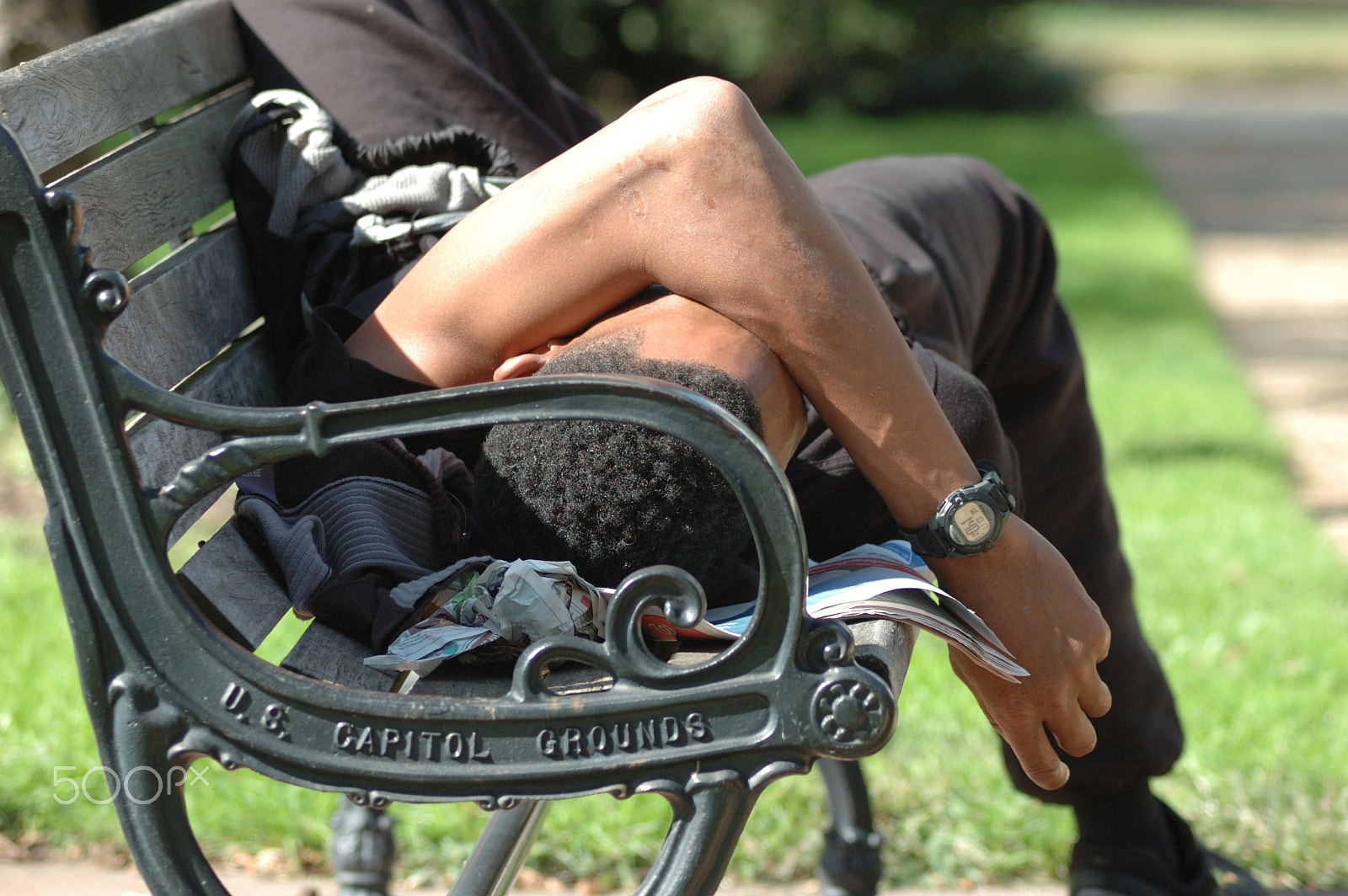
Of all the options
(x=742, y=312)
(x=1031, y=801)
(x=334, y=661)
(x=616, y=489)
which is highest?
(x=742, y=312)

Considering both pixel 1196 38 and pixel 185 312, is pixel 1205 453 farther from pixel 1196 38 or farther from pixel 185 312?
pixel 1196 38

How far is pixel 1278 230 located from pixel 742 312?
8.78 meters

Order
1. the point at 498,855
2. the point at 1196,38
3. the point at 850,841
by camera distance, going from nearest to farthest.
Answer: the point at 498,855
the point at 850,841
the point at 1196,38

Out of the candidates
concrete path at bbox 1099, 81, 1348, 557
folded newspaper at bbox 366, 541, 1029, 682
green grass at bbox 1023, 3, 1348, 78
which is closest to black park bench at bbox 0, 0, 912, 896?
folded newspaper at bbox 366, 541, 1029, 682

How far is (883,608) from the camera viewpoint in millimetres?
1326

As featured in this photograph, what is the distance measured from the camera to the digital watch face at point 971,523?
143 cm

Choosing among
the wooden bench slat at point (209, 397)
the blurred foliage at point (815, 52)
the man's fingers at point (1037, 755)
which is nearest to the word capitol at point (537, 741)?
the wooden bench slat at point (209, 397)

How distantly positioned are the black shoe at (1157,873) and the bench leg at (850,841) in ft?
1.11

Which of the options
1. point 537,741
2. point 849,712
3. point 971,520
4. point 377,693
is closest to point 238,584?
point 377,693

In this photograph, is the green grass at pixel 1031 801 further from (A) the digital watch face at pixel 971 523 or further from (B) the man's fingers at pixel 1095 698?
(A) the digital watch face at pixel 971 523

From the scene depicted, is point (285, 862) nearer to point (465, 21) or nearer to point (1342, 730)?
point (465, 21)

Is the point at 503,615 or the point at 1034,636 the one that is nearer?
the point at 503,615

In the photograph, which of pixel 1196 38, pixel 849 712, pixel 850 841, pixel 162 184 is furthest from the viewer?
pixel 1196 38

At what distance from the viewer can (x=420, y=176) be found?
198 cm
